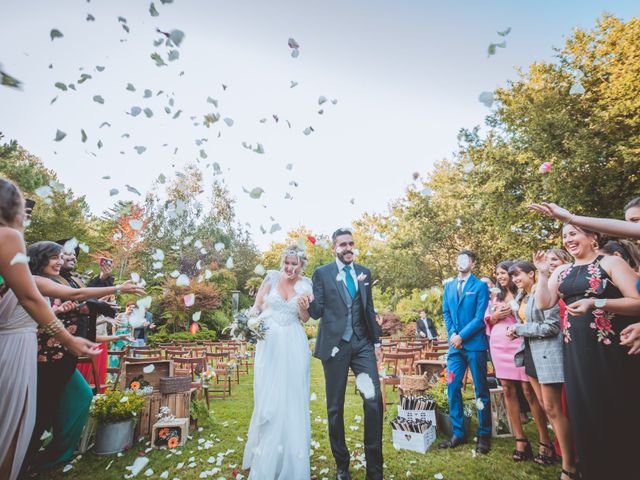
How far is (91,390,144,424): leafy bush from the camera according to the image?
4477 mm

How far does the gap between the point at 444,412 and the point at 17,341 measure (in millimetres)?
4817

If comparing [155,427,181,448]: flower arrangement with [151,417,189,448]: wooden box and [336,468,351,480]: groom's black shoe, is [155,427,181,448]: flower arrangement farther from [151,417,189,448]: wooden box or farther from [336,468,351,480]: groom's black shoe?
[336,468,351,480]: groom's black shoe

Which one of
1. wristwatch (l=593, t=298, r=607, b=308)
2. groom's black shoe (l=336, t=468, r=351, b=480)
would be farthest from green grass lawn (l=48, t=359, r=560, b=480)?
wristwatch (l=593, t=298, r=607, b=308)

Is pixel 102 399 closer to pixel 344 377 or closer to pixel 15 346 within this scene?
pixel 15 346

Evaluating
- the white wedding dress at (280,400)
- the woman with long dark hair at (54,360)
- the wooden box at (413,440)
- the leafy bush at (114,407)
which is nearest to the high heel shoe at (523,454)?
the wooden box at (413,440)

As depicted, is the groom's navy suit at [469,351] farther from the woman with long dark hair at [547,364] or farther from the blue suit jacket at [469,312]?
the woman with long dark hair at [547,364]

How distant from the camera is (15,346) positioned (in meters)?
2.32

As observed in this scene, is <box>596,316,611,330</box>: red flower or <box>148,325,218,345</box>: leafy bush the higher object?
<box>596,316,611,330</box>: red flower

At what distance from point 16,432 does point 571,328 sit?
13.0 feet

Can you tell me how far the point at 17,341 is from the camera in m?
2.37

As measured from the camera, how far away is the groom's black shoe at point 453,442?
169 inches

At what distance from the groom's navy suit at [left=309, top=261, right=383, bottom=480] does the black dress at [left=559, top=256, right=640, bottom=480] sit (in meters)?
1.65

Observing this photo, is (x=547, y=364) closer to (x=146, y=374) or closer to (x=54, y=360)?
(x=54, y=360)

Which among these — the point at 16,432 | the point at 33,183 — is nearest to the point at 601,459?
the point at 16,432
